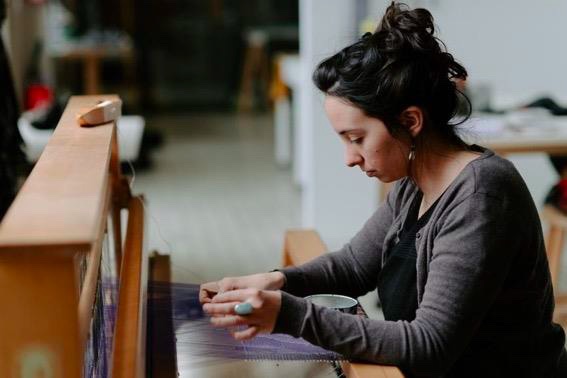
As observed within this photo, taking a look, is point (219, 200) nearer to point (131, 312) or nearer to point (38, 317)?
point (131, 312)

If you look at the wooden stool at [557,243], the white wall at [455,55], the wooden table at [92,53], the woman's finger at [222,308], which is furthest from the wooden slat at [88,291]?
the wooden table at [92,53]

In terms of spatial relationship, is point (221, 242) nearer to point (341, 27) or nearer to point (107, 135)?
point (341, 27)

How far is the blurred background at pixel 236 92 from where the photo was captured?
12.2ft

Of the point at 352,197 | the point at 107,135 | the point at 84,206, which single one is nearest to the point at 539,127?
the point at 352,197

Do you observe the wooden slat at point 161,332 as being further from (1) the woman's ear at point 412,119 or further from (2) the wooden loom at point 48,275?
(1) the woman's ear at point 412,119

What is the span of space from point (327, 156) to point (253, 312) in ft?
8.27

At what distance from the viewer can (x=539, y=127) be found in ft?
10.1

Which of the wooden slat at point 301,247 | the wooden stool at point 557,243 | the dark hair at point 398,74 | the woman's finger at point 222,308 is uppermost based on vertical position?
the dark hair at point 398,74

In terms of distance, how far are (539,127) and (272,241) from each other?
1.46 metres

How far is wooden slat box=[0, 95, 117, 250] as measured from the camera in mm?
837

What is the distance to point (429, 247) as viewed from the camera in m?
1.36

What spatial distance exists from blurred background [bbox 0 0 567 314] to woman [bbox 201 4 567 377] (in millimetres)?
745

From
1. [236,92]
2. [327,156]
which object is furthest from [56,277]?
[236,92]

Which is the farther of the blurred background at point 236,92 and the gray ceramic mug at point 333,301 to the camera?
the blurred background at point 236,92
